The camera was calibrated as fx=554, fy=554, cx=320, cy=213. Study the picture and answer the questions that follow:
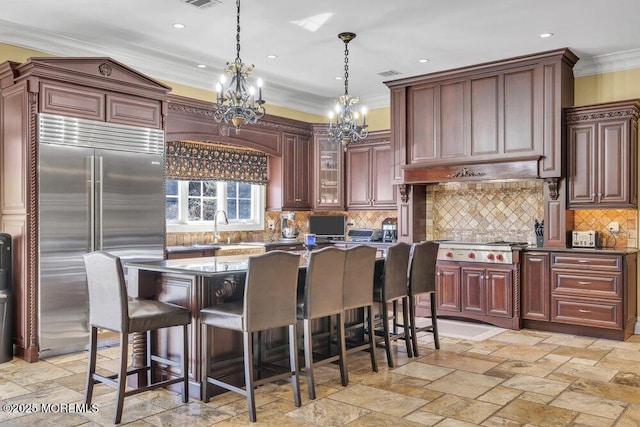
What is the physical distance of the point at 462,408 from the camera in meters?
3.53

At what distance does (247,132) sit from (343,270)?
365 centimetres

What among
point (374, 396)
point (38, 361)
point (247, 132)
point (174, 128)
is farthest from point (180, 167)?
point (374, 396)

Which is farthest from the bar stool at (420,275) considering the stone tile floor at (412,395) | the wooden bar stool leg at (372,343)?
the wooden bar stool leg at (372,343)

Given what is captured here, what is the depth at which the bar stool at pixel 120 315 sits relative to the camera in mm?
3246

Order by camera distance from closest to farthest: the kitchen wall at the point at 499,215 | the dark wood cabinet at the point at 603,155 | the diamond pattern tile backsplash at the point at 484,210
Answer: the dark wood cabinet at the point at 603,155, the kitchen wall at the point at 499,215, the diamond pattern tile backsplash at the point at 484,210

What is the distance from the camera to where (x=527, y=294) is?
5.91 meters

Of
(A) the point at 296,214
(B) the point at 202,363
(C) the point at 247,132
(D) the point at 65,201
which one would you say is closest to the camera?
(B) the point at 202,363

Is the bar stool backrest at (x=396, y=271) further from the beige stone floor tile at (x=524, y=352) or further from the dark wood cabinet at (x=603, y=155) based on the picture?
the dark wood cabinet at (x=603, y=155)

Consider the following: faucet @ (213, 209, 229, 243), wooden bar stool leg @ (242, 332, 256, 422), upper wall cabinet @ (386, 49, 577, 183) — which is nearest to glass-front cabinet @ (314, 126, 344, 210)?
upper wall cabinet @ (386, 49, 577, 183)

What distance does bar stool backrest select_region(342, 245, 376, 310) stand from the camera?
402 centimetres

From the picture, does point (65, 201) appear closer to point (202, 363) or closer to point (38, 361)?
point (38, 361)

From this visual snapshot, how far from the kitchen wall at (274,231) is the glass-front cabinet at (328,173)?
0.36 metres

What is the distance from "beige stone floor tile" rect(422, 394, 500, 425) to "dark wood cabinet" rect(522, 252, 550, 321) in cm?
251

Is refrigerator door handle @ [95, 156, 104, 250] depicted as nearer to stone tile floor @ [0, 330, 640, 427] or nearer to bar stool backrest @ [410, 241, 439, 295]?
stone tile floor @ [0, 330, 640, 427]
